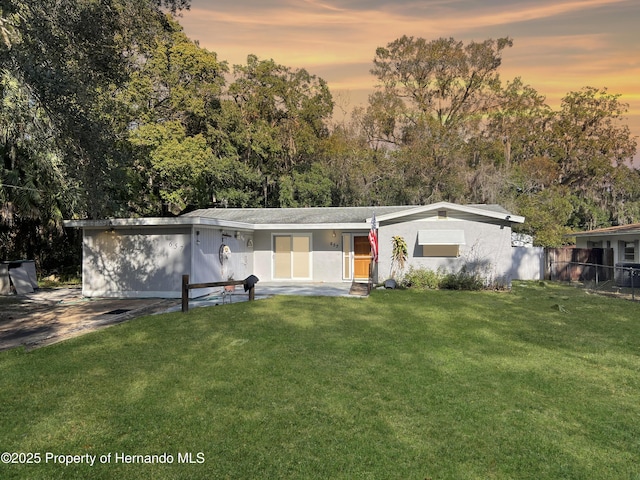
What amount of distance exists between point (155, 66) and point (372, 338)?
791 inches

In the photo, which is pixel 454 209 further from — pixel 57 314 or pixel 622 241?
pixel 57 314

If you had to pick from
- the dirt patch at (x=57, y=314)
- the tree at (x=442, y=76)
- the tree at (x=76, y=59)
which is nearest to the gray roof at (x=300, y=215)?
the dirt patch at (x=57, y=314)

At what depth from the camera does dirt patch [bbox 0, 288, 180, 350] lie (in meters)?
8.27

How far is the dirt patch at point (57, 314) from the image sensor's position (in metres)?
8.27

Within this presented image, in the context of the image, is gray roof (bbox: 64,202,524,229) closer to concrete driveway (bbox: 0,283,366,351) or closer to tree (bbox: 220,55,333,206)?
concrete driveway (bbox: 0,283,366,351)

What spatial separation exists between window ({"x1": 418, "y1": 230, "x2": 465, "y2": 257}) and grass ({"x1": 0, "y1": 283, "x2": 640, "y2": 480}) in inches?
250

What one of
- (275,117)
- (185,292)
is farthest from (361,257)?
(275,117)

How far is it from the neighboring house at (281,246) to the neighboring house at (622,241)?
5.92 meters

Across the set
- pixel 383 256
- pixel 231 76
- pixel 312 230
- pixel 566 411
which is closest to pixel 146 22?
pixel 312 230

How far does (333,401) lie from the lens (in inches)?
198

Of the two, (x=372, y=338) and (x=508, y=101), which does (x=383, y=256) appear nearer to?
(x=372, y=338)

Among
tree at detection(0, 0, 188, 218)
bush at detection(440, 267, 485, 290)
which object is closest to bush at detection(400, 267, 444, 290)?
bush at detection(440, 267, 485, 290)

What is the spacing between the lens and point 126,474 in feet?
Result: 11.7

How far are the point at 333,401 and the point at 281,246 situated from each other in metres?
13.0
